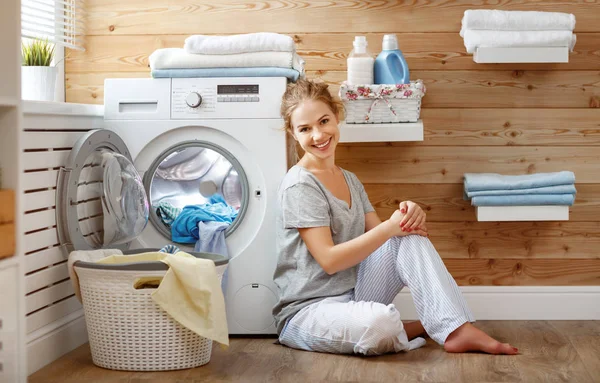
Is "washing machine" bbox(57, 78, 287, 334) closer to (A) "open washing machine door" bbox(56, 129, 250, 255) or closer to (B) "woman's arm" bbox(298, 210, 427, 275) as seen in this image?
(A) "open washing machine door" bbox(56, 129, 250, 255)

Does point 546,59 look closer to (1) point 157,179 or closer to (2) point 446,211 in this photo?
(2) point 446,211

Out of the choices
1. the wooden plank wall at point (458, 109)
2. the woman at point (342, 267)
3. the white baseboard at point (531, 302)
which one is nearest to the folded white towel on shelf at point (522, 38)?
the wooden plank wall at point (458, 109)

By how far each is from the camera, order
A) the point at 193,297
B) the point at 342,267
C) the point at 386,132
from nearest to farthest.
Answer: the point at 193,297, the point at 342,267, the point at 386,132

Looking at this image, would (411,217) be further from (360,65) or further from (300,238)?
(360,65)

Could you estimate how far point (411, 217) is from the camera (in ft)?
7.64

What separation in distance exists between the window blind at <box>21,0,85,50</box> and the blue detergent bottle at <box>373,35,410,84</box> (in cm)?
112

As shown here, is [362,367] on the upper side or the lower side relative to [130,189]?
lower

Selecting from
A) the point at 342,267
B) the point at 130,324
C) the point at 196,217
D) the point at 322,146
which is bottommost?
the point at 130,324

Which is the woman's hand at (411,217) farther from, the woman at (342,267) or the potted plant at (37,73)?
the potted plant at (37,73)


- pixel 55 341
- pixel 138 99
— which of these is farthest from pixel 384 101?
pixel 55 341

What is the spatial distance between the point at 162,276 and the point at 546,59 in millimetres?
1487

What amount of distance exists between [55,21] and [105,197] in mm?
826

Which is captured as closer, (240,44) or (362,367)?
(362,367)

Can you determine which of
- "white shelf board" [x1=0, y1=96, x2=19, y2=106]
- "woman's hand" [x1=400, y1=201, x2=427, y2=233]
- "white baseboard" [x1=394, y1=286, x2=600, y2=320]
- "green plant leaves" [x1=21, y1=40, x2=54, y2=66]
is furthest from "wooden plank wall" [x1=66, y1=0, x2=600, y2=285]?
"white shelf board" [x1=0, y1=96, x2=19, y2=106]
